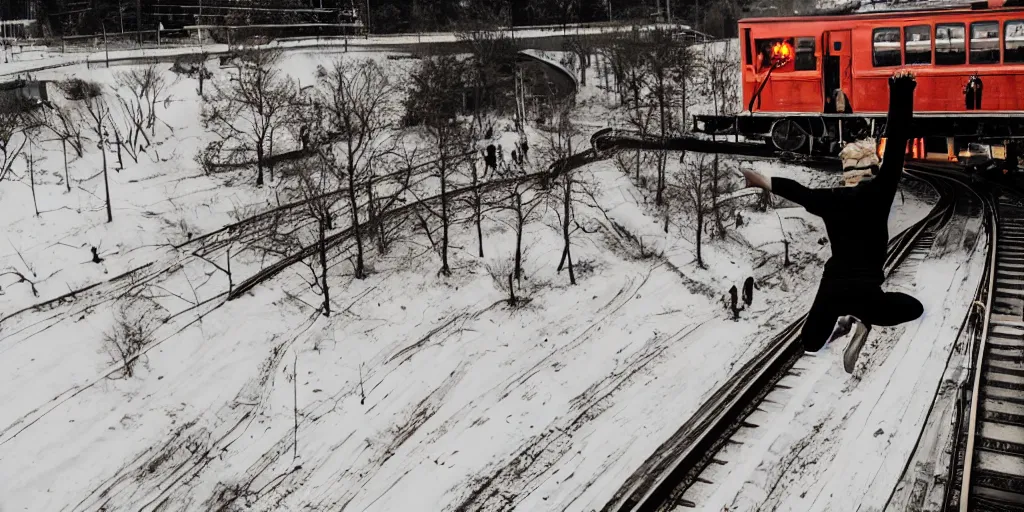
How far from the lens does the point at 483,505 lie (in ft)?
52.8

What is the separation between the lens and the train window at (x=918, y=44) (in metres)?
18.6

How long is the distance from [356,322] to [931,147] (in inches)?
705

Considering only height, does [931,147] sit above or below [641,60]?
below

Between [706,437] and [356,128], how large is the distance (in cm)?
1666

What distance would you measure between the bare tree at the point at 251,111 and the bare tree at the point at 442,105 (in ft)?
19.5

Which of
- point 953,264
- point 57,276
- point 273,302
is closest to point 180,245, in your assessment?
point 57,276

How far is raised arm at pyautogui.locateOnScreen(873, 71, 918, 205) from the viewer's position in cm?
347

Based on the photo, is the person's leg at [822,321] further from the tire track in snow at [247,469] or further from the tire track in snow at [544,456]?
the tire track in snow at [247,469]

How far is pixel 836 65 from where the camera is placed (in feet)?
69.3

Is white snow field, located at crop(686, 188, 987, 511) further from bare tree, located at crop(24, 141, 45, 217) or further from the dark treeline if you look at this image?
the dark treeline

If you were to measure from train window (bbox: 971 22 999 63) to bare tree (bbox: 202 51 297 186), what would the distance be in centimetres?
2505

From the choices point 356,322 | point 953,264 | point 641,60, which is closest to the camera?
point 953,264

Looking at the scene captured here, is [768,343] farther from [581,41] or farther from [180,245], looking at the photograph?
[581,41]

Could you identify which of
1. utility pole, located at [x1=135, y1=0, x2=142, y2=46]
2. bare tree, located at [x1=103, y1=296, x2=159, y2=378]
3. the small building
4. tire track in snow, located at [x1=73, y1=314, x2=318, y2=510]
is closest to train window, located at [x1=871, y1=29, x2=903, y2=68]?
tire track in snow, located at [x1=73, y1=314, x2=318, y2=510]
